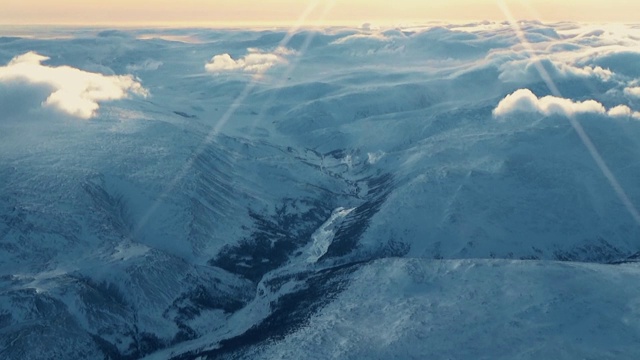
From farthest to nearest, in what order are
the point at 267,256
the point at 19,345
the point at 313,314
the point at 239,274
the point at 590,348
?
the point at 267,256
the point at 239,274
the point at 313,314
the point at 19,345
the point at 590,348

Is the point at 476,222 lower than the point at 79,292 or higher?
lower

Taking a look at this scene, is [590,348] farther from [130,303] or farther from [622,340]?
[130,303]

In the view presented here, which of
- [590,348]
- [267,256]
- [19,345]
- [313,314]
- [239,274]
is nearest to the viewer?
[590,348]

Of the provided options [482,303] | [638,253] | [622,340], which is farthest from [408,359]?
[638,253]

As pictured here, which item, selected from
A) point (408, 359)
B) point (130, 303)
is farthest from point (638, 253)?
point (130, 303)

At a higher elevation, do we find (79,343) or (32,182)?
(32,182)

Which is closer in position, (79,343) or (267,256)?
(79,343)

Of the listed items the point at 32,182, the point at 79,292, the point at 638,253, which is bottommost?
the point at 638,253

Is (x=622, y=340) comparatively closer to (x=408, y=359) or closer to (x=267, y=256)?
(x=408, y=359)

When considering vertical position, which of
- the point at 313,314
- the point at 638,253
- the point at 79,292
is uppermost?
the point at 79,292
